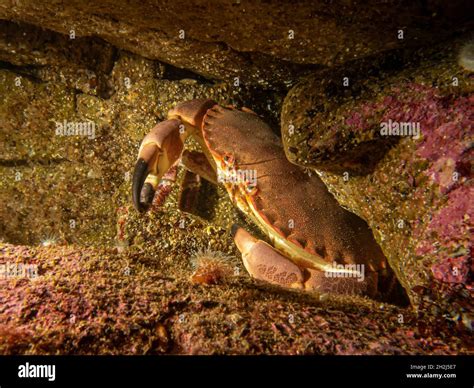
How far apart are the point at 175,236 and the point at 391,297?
265 cm

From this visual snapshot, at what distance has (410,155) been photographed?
2184 millimetres

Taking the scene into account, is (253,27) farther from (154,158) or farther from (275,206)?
(275,206)

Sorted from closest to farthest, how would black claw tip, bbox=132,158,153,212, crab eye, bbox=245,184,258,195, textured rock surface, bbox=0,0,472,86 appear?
textured rock surface, bbox=0,0,472,86 < black claw tip, bbox=132,158,153,212 < crab eye, bbox=245,184,258,195

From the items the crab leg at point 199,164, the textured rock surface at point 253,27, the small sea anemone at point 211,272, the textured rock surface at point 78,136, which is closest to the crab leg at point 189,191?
the crab leg at point 199,164

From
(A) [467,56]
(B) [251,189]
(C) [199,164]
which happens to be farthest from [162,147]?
(A) [467,56]

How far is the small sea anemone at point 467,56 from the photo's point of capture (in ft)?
6.85

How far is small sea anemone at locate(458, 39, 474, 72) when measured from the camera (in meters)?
2.09

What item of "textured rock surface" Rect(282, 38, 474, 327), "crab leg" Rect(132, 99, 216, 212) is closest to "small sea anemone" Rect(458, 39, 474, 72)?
"textured rock surface" Rect(282, 38, 474, 327)

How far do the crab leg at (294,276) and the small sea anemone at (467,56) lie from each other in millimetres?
2143

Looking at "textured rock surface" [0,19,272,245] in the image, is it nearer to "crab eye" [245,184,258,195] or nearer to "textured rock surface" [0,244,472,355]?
"crab eye" [245,184,258,195]

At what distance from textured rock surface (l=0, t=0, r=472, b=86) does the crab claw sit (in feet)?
2.96

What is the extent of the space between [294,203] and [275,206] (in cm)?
21

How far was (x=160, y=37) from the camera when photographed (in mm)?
3191
